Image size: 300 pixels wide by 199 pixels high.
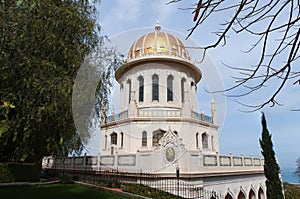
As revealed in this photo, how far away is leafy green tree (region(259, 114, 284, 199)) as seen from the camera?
591 inches

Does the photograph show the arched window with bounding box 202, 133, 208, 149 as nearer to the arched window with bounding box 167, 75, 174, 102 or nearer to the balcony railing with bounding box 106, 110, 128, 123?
the arched window with bounding box 167, 75, 174, 102

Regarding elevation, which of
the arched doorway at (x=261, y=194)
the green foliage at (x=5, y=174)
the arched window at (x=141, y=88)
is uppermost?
the arched window at (x=141, y=88)

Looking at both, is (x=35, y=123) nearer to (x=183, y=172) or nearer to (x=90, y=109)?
(x=90, y=109)

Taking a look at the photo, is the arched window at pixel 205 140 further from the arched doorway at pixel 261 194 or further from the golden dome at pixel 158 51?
the golden dome at pixel 158 51

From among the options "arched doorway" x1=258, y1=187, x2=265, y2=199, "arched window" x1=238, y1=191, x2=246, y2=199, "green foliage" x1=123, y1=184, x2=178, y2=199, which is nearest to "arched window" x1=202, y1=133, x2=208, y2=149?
"arched doorway" x1=258, y1=187, x2=265, y2=199

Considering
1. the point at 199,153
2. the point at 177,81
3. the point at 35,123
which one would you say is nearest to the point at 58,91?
the point at 35,123

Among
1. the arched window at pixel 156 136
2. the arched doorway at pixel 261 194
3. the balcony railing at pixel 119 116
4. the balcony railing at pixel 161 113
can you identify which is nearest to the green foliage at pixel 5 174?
the balcony railing at pixel 119 116

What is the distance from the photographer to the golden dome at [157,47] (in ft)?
84.4

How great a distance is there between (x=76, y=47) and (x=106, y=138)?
16.6m

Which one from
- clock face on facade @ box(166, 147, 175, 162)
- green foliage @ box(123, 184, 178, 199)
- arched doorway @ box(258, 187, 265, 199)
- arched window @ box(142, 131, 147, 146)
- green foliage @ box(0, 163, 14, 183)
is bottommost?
arched doorway @ box(258, 187, 265, 199)

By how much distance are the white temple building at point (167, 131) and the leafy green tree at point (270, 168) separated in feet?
6.28

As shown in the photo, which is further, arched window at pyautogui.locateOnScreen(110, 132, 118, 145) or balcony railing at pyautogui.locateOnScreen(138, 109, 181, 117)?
arched window at pyautogui.locateOnScreen(110, 132, 118, 145)

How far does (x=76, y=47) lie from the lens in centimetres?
768

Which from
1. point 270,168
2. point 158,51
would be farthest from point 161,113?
point 270,168
